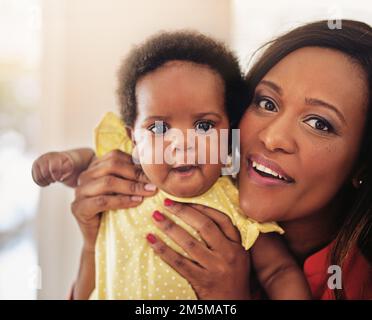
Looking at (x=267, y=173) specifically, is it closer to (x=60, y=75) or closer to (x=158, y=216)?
(x=158, y=216)

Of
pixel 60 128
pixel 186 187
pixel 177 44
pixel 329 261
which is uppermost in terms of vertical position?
pixel 177 44

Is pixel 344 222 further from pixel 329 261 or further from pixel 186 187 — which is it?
pixel 186 187

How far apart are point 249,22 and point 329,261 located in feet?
1.74

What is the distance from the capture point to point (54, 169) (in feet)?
3.97

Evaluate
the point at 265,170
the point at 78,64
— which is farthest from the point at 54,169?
the point at 265,170

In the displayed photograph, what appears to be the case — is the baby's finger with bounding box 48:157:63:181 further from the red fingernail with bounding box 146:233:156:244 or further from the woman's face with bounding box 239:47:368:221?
the woman's face with bounding box 239:47:368:221

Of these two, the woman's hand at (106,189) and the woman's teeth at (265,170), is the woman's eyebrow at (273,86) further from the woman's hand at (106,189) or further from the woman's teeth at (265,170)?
the woman's hand at (106,189)

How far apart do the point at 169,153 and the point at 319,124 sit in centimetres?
31

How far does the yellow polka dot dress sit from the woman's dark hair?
0.16 metres

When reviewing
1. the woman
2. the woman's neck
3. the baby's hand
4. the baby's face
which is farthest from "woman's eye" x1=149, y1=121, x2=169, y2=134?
the woman's neck

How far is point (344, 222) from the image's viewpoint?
1.20m

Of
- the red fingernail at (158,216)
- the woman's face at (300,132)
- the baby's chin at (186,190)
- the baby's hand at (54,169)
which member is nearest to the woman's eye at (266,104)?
the woman's face at (300,132)

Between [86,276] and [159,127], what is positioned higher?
[159,127]

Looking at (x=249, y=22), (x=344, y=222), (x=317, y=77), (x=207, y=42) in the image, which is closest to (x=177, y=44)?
(x=207, y=42)
